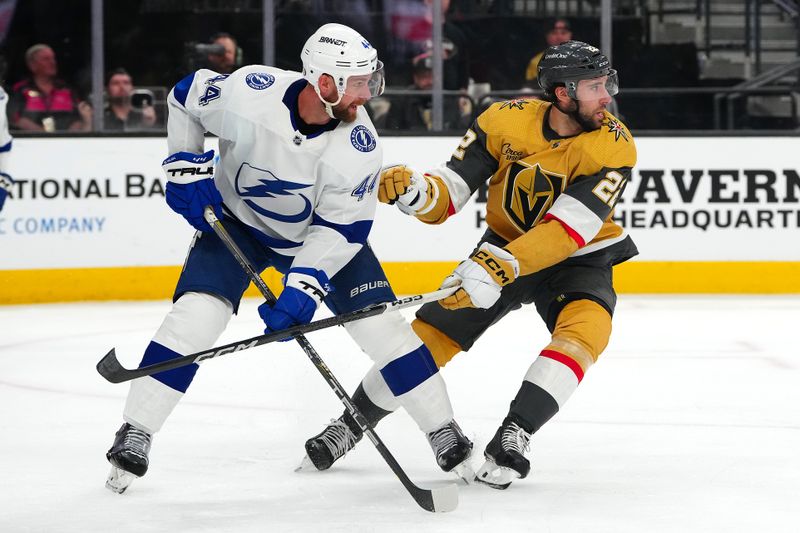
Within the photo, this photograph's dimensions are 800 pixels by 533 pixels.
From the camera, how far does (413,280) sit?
20.0 ft

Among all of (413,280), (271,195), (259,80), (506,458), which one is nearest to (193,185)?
(271,195)

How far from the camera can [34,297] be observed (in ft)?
19.4

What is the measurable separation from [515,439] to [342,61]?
85cm

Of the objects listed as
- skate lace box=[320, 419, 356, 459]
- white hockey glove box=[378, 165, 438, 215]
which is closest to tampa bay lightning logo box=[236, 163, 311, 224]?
white hockey glove box=[378, 165, 438, 215]

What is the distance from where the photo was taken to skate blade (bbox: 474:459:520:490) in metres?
2.66

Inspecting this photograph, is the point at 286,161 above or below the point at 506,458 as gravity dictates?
above

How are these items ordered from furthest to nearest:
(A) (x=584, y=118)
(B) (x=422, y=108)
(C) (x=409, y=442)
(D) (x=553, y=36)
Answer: (D) (x=553, y=36)
(B) (x=422, y=108)
(C) (x=409, y=442)
(A) (x=584, y=118)

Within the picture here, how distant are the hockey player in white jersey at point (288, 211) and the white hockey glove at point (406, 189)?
161mm

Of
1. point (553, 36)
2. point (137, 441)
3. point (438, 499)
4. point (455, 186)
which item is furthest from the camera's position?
point (553, 36)

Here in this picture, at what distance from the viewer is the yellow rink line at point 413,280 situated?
19.4 feet

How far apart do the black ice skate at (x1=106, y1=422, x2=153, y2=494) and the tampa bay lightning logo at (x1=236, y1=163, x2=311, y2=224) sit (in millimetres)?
524

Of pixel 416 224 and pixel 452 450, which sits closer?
pixel 452 450

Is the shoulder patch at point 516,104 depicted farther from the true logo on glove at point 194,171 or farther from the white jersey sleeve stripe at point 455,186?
the true logo on glove at point 194,171

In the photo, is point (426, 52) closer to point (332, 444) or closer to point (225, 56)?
point (225, 56)
